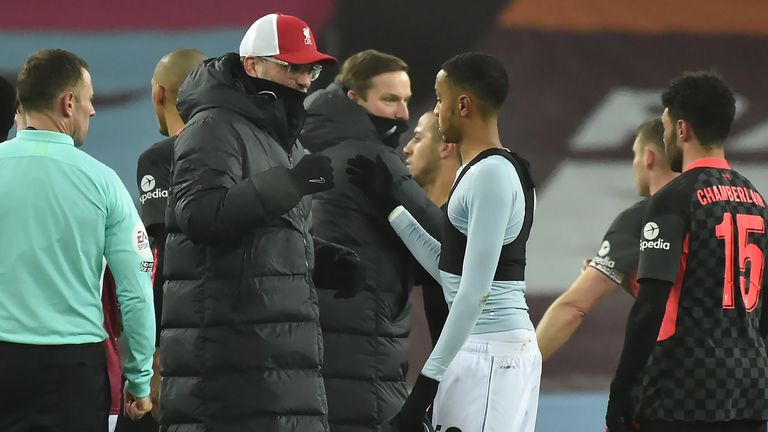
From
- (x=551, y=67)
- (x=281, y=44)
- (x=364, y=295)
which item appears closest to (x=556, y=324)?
(x=551, y=67)

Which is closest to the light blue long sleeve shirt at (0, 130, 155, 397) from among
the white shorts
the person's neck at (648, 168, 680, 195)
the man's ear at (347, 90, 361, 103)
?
the white shorts

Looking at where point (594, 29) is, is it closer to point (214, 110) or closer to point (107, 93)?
point (107, 93)

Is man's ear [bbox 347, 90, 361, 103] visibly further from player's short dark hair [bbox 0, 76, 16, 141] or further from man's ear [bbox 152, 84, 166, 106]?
player's short dark hair [bbox 0, 76, 16, 141]

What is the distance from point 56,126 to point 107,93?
10.5 ft

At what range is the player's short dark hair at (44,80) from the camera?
305 centimetres

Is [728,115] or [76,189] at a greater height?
[728,115]

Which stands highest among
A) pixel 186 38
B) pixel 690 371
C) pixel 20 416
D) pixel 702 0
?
pixel 702 0

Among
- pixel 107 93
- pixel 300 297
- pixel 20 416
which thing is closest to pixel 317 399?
pixel 300 297

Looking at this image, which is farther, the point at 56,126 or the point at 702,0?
the point at 702,0

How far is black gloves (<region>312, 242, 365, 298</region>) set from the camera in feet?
10.7

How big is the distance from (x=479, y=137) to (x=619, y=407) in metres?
0.79

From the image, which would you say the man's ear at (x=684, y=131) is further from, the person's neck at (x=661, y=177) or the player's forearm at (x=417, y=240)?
the person's neck at (x=661, y=177)

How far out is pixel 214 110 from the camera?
296 cm

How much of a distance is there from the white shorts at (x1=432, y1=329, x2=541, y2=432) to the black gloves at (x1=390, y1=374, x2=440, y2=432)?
0.12 meters
